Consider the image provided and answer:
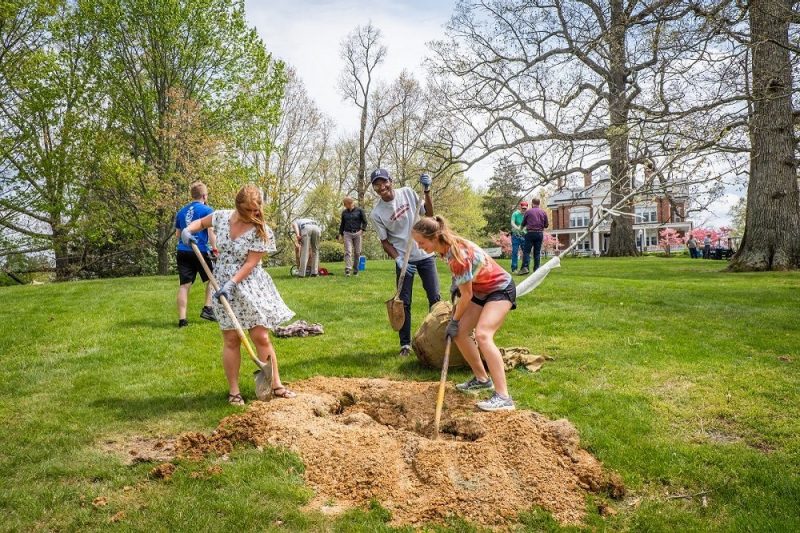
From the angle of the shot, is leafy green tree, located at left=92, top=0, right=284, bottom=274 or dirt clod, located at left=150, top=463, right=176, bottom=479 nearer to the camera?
dirt clod, located at left=150, top=463, right=176, bottom=479

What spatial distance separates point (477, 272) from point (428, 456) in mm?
1684

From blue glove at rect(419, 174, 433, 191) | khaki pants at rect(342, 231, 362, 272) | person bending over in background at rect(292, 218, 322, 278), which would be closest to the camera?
blue glove at rect(419, 174, 433, 191)

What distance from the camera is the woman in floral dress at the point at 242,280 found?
489cm

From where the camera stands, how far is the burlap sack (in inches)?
232

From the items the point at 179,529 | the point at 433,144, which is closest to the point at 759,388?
the point at 179,529

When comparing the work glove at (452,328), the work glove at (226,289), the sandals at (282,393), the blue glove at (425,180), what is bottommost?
the sandals at (282,393)

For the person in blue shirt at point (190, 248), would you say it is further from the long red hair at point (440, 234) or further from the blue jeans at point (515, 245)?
the blue jeans at point (515, 245)

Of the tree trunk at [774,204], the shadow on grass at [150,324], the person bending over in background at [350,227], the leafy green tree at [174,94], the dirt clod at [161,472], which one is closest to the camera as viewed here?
the dirt clod at [161,472]

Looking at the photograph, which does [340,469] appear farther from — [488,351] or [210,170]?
[210,170]

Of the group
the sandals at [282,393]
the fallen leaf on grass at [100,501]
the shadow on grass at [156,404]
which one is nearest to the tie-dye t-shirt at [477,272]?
the sandals at [282,393]

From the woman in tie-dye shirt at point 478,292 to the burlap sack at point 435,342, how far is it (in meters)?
0.83

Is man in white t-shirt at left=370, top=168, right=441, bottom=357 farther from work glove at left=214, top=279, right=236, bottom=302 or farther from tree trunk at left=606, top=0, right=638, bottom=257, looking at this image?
tree trunk at left=606, top=0, right=638, bottom=257

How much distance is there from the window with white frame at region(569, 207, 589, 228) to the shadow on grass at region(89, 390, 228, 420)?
64187 millimetres

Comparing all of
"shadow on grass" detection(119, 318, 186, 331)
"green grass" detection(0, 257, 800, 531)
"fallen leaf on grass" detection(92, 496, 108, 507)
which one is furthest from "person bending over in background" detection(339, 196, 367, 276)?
"fallen leaf on grass" detection(92, 496, 108, 507)
